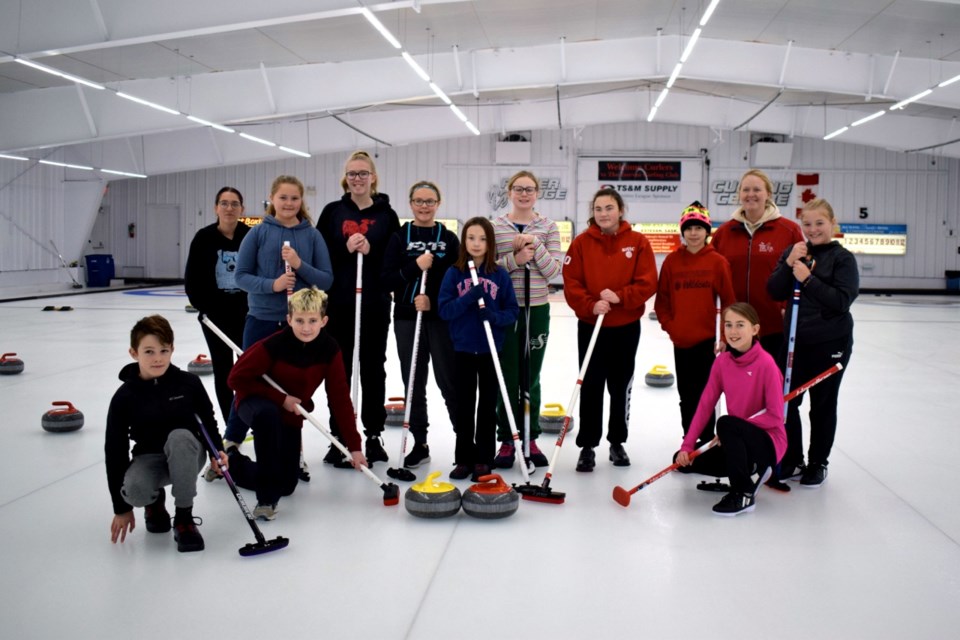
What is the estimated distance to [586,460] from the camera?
420cm

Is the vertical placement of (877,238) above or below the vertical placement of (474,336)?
above

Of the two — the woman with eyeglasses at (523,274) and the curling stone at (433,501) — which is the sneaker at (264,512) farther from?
the woman with eyeglasses at (523,274)

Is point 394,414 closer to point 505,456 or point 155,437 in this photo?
point 505,456

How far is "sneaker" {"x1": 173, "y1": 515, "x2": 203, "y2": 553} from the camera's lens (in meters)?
3.00

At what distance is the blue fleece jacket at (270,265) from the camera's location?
3.97 m

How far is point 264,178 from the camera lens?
919 inches

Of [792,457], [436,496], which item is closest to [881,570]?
[792,457]

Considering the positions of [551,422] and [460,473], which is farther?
[551,422]

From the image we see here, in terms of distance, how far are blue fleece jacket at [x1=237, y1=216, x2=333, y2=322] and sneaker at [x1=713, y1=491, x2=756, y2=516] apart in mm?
2162

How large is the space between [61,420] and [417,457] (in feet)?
7.69

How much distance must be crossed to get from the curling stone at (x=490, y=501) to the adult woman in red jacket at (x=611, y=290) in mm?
861

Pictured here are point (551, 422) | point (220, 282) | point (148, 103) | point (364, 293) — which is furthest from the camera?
point (148, 103)

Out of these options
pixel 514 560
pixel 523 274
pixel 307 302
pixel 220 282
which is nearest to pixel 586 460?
pixel 523 274

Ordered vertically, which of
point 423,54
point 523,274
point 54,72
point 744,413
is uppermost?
point 423,54
